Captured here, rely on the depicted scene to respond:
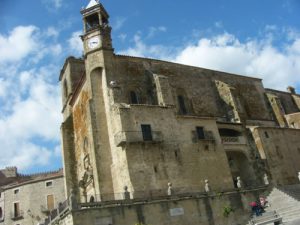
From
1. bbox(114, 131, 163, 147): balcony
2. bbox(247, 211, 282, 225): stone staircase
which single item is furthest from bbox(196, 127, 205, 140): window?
bbox(247, 211, 282, 225): stone staircase

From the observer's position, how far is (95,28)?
27984mm

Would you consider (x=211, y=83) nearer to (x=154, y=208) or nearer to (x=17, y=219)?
(x=154, y=208)

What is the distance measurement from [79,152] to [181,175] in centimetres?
1013

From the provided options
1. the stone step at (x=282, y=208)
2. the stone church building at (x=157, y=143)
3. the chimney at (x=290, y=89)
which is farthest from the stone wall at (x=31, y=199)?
the chimney at (x=290, y=89)

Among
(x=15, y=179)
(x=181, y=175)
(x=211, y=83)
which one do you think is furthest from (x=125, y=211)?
(x=15, y=179)

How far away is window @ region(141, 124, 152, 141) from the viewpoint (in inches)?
937

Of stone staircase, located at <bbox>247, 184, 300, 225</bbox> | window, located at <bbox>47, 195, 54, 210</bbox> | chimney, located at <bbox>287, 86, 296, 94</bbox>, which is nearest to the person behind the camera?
stone staircase, located at <bbox>247, 184, 300, 225</bbox>

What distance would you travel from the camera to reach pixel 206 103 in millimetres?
32031

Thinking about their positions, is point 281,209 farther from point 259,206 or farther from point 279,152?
point 279,152

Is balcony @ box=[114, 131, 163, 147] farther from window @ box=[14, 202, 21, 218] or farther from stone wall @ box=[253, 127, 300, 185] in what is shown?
window @ box=[14, 202, 21, 218]

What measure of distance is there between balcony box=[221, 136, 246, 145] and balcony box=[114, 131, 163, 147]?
20.6 ft

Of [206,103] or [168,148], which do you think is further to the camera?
[206,103]

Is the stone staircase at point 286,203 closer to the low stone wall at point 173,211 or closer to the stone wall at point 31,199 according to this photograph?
the low stone wall at point 173,211

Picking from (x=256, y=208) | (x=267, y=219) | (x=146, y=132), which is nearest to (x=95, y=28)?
(x=146, y=132)
